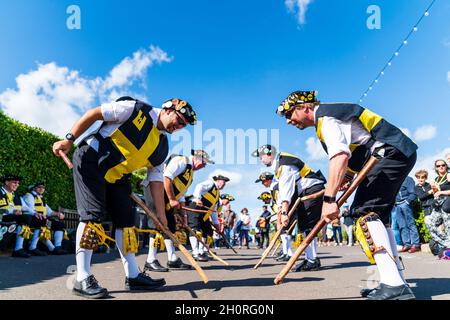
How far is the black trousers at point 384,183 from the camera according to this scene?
332cm

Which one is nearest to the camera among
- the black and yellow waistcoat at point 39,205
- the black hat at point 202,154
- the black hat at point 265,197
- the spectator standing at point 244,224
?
the black hat at point 202,154

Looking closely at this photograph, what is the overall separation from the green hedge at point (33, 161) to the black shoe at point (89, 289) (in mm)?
7111

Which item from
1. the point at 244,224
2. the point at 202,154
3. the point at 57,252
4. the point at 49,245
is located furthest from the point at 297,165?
the point at 244,224

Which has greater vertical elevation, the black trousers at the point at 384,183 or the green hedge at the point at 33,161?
the green hedge at the point at 33,161

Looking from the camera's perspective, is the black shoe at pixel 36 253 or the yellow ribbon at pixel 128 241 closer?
the yellow ribbon at pixel 128 241

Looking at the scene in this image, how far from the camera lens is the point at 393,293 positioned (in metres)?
2.95

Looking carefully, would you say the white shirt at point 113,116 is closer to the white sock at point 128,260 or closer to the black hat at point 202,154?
the white sock at point 128,260

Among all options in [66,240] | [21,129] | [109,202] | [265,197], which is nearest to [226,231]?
[265,197]

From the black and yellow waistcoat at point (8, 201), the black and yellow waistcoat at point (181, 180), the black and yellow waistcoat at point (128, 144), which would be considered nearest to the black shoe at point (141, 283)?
the black and yellow waistcoat at point (128, 144)

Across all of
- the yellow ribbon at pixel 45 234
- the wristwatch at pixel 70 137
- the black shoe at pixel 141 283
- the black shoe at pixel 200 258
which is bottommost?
the black shoe at pixel 200 258

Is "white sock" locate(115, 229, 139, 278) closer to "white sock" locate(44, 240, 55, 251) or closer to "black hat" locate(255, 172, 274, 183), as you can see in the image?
"black hat" locate(255, 172, 274, 183)

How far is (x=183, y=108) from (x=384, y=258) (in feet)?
7.69

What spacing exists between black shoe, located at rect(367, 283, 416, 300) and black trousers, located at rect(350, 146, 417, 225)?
62cm

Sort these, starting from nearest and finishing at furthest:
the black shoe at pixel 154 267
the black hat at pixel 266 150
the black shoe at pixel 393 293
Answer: the black shoe at pixel 393 293, the black shoe at pixel 154 267, the black hat at pixel 266 150
